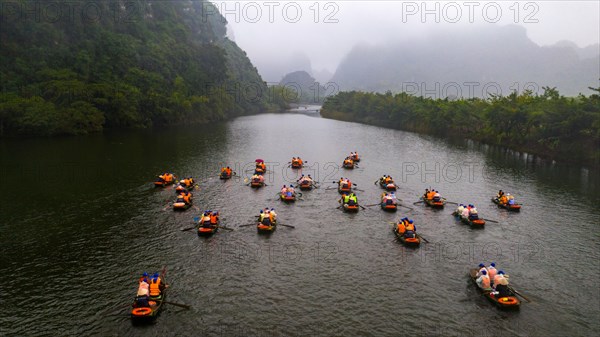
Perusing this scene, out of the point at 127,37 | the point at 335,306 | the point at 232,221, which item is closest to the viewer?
the point at 335,306

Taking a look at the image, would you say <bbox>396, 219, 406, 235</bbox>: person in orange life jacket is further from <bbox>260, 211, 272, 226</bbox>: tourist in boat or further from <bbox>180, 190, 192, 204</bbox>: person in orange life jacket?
<bbox>180, 190, 192, 204</bbox>: person in orange life jacket

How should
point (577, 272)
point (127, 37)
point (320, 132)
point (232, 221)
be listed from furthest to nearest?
point (127, 37) → point (320, 132) → point (232, 221) → point (577, 272)

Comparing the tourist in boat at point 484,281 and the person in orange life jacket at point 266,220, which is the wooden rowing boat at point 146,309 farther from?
the tourist in boat at point 484,281

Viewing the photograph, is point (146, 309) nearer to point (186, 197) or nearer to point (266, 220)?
point (266, 220)

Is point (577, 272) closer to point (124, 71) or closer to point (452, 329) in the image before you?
point (452, 329)

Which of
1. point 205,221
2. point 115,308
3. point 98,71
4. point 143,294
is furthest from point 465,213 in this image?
point 98,71

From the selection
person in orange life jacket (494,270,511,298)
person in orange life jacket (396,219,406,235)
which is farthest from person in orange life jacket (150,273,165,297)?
person in orange life jacket (494,270,511,298)

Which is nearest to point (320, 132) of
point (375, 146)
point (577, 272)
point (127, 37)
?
point (375, 146)

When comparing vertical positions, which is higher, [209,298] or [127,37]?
[127,37]
